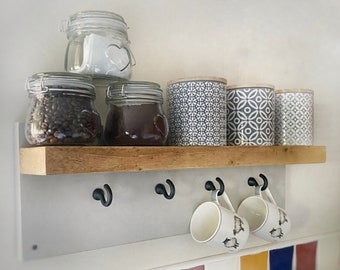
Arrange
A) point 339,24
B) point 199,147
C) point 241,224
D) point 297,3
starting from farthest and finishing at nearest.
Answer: point 339,24
point 297,3
point 241,224
point 199,147

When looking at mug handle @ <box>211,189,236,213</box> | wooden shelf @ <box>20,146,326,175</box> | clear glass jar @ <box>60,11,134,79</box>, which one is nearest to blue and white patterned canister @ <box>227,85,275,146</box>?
wooden shelf @ <box>20,146,326,175</box>

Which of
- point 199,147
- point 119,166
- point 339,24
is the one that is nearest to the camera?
point 119,166

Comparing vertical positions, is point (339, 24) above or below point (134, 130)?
above

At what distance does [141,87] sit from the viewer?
31.7 inches

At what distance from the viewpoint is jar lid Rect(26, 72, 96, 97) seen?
28.5 inches

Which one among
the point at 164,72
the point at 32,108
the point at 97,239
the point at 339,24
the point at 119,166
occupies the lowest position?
the point at 97,239

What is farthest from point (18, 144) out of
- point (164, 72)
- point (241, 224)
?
point (241, 224)

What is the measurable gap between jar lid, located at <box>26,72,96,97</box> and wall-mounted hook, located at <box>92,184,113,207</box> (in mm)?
222

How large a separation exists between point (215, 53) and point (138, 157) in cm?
47

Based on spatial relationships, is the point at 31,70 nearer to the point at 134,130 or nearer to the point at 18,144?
the point at 18,144

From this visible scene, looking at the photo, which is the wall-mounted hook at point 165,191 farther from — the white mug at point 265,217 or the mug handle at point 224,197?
the white mug at point 265,217

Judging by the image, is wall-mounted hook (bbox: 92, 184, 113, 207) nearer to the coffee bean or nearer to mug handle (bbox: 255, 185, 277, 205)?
the coffee bean

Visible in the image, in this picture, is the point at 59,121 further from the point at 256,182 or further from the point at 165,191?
the point at 256,182

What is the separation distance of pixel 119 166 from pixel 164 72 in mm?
354
